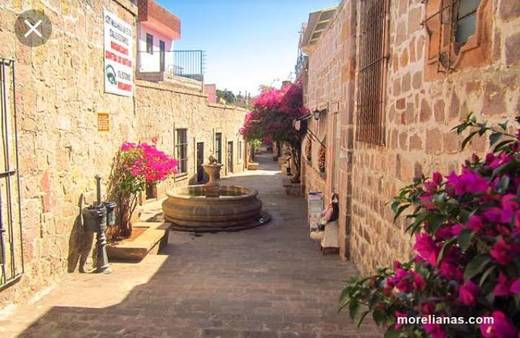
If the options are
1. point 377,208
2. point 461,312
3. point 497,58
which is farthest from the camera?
point 377,208

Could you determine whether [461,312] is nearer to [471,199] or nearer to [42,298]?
[471,199]

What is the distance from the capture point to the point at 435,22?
2.82m

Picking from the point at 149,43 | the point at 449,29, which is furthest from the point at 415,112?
the point at 149,43

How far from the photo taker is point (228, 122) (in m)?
19.6

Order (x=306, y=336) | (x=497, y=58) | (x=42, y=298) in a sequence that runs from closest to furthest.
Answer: (x=497, y=58) < (x=306, y=336) < (x=42, y=298)

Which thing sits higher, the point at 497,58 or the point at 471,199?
the point at 497,58

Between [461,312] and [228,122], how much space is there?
18.8 meters

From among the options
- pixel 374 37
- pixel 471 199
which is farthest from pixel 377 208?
pixel 471 199

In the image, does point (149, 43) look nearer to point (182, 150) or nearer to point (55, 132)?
point (182, 150)

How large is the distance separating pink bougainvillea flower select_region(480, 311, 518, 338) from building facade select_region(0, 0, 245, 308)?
152 inches

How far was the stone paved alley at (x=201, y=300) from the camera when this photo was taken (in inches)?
132

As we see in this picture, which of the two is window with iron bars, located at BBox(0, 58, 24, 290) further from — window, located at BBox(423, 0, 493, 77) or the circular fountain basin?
the circular fountain basin

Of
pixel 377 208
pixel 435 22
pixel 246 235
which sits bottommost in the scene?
pixel 246 235

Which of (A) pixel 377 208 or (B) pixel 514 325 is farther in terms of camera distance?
(A) pixel 377 208
